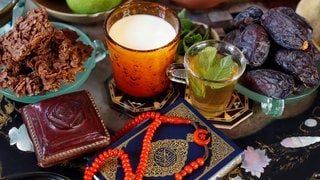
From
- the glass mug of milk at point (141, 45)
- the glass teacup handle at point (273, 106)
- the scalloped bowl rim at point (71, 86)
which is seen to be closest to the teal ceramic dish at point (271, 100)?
the glass teacup handle at point (273, 106)

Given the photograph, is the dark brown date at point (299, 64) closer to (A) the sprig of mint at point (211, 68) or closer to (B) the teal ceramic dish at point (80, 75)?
(A) the sprig of mint at point (211, 68)

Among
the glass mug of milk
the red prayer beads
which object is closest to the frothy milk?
the glass mug of milk

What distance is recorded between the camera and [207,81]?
1.93 feet

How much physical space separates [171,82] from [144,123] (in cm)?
12

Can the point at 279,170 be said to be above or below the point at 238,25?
below

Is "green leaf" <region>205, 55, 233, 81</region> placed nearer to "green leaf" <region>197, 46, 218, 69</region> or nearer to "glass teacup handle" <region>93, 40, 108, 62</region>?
"green leaf" <region>197, 46, 218, 69</region>

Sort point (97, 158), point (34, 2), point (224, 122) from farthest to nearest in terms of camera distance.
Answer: point (34, 2), point (224, 122), point (97, 158)

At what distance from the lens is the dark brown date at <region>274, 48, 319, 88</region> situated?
0.62m

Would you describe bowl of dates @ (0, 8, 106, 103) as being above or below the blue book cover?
above

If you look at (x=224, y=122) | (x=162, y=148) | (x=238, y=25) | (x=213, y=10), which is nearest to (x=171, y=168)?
(x=162, y=148)

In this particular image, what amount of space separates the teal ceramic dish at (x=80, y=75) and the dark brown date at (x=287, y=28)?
243 mm

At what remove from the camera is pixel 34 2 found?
75 cm

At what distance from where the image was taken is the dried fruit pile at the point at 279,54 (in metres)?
0.62

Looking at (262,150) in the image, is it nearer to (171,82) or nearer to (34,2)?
(171,82)
